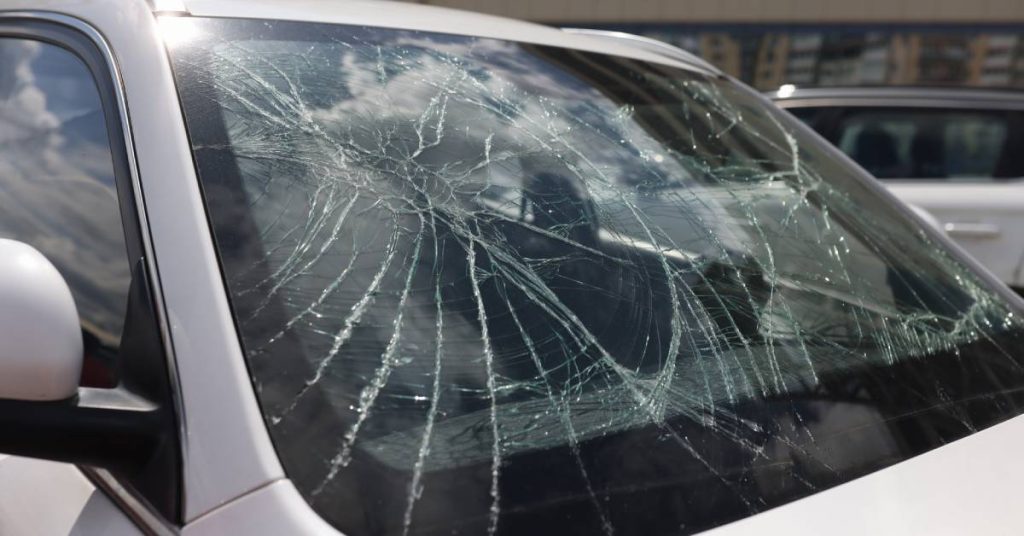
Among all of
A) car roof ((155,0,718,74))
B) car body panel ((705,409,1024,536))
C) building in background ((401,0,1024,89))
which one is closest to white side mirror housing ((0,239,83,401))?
car roof ((155,0,718,74))

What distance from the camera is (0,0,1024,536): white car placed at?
124 centimetres

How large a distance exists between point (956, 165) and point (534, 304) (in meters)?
4.64

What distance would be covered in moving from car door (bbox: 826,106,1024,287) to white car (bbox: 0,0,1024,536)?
3324 millimetres

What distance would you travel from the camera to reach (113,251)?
1528 mm

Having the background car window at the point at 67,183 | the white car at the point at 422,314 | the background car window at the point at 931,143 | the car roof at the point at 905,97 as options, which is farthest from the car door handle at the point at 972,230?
the background car window at the point at 67,183

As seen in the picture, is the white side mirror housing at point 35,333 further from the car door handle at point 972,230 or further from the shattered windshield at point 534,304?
the car door handle at point 972,230

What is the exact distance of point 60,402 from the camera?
1.27 metres

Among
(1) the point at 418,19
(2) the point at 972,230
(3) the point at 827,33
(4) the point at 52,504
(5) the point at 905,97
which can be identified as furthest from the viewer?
(3) the point at 827,33

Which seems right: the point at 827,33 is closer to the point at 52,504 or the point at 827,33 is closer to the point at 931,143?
the point at 931,143

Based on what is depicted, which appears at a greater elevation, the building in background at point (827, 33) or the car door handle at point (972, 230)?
the building in background at point (827, 33)

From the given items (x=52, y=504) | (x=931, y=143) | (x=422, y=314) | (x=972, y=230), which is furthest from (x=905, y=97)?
(x=52, y=504)

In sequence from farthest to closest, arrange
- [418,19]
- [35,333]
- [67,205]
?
[418,19] < [67,205] < [35,333]

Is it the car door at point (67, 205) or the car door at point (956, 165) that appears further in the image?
the car door at point (956, 165)

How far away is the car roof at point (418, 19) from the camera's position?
1.79 m
